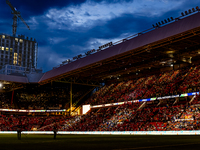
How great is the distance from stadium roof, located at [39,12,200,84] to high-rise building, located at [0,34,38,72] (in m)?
90.9

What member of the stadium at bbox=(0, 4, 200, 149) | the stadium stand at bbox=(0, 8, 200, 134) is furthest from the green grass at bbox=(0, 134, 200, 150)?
the stadium stand at bbox=(0, 8, 200, 134)

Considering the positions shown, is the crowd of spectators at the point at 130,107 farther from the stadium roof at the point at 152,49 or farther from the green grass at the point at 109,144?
the green grass at the point at 109,144

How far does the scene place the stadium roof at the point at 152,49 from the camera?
32.0 metres

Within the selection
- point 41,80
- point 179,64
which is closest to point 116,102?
point 179,64

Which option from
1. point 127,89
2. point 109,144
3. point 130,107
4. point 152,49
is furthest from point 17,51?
point 109,144

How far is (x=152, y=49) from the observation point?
40531mm

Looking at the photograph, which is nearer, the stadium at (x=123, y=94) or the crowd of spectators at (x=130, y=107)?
the stadium at (x=123, y=94)

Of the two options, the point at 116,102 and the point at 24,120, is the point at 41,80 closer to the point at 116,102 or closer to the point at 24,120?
the point at 24,120

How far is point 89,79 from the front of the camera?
68250 mm

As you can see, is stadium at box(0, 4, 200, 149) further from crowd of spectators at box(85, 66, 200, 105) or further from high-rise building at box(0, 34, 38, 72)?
high-rise building at box(0, 34, 38, 72)

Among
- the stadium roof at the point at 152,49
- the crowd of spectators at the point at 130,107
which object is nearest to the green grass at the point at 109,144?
the crowd of spectators at the point at 130,107

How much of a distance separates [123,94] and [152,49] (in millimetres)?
16972

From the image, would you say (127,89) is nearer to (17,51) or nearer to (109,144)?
(109,144)

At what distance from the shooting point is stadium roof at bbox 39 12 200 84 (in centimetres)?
3203
